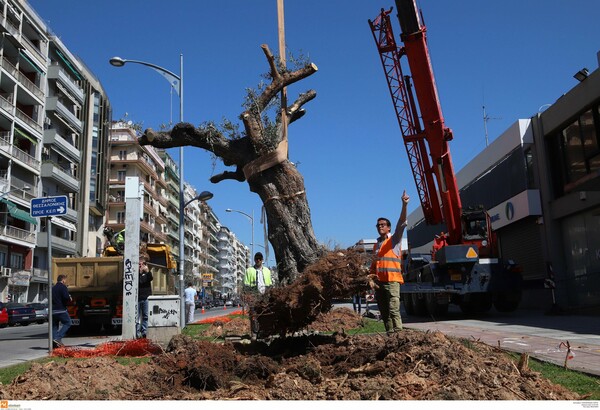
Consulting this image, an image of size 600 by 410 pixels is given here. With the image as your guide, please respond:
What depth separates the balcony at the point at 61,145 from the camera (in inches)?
1779

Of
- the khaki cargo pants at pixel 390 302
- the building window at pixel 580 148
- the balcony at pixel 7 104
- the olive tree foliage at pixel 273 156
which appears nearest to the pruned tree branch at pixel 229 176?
the olive tree foliage at pixel 273 156

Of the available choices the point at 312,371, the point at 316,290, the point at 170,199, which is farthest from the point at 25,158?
the point at 170,199

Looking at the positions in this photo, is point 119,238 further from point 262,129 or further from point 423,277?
point 262,129

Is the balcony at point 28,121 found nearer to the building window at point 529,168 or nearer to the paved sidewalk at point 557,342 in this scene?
the building window at point 529,168

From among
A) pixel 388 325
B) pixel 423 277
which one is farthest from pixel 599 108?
pixel 388 325

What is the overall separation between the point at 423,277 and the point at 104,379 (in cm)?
1225

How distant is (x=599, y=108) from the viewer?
16312 mm

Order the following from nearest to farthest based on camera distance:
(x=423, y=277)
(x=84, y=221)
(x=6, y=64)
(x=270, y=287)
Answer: (x=270, y=287)
(x=423, y=277)
(x=6, y=64)
(x=84, y=221)

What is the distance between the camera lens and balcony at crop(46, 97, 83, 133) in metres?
46.1

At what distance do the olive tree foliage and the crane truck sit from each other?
6616 millimetres

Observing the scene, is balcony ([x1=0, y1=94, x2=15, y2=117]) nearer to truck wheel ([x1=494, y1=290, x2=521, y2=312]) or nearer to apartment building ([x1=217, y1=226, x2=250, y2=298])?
truck wheel ([x1=494, y1=290, x2=521, y2=312])

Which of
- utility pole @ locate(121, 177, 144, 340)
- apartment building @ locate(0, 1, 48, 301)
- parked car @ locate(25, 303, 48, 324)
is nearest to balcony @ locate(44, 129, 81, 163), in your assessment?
apartment building @ locate(0, 1, 48, 301)

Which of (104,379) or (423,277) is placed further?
(423,277)

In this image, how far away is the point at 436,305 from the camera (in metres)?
15.6
